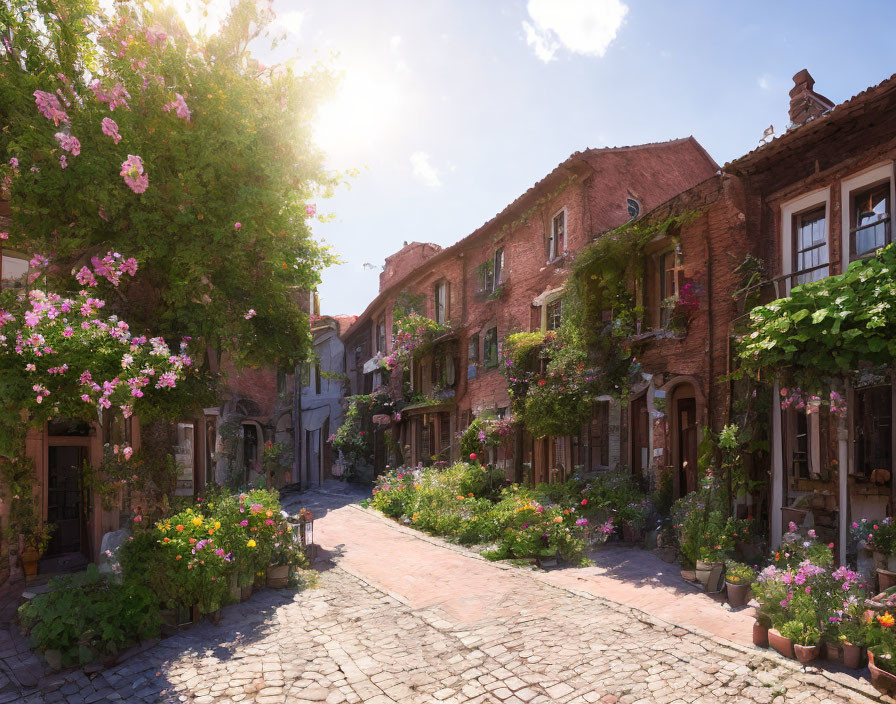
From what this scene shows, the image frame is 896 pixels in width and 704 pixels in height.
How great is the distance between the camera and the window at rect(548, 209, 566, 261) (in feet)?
57.3

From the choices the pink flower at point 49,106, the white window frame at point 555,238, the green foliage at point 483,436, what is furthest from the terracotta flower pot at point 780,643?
the white window frame at point 555,238

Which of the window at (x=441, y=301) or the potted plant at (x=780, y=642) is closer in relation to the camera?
the potted plant at (x=780, y=642)

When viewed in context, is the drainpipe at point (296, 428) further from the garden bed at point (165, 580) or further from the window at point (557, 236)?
the garden bed at point (165, 580)

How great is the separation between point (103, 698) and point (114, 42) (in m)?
8.13

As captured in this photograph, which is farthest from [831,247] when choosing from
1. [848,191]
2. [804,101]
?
[804,101]

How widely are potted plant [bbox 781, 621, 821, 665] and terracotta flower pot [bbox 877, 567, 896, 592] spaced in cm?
117

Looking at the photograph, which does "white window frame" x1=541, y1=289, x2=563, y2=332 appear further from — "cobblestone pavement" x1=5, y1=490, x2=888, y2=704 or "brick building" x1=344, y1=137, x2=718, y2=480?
"cobblestone pavement" x1=5, y1=490, x2=888, y2=704

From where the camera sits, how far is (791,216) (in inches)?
424

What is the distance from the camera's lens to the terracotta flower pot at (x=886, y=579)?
21.0 feet

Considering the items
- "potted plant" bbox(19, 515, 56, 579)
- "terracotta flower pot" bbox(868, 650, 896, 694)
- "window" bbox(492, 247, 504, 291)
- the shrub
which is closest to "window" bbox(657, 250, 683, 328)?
the shrub

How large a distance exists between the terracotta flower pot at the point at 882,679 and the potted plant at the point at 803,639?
1.70 feet

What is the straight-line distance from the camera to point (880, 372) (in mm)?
8508

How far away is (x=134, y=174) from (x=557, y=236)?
40.0 feet

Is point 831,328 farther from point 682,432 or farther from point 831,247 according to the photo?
point 682,432
